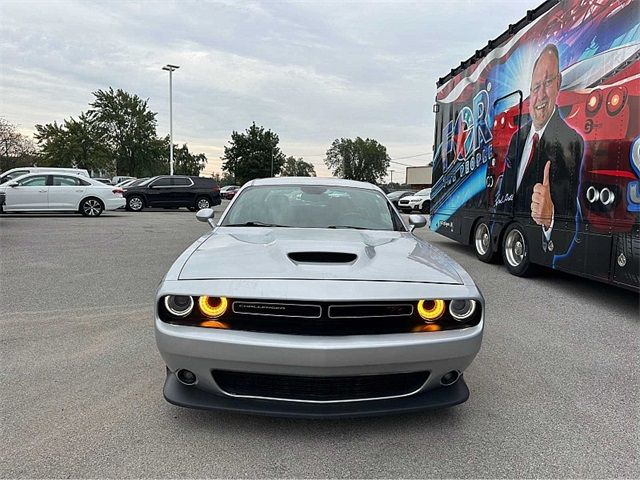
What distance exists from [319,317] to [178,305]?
2.52 ft

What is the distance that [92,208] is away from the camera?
1664 cm

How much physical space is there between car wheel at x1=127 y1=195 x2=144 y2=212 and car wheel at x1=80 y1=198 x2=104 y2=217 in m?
4.04

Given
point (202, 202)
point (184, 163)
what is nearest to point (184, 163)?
point (184, 163)

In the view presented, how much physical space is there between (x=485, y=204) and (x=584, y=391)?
207 inches

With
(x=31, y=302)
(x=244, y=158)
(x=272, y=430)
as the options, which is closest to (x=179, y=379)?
(x=272, y=430)

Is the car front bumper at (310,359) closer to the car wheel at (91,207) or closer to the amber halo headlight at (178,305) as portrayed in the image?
the amber halo headlight at (178,305)

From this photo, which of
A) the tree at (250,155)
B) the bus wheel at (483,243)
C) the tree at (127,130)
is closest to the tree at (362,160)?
the tree at (250,155)

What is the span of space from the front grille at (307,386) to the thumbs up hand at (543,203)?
4.65m

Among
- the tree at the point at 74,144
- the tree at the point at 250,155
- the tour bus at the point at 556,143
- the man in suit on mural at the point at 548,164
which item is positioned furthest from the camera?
the tree at the point at 250,155

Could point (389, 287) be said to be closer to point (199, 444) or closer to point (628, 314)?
point (199, 444)

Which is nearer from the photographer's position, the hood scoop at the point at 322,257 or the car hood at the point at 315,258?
the car hood at the point at 315,258

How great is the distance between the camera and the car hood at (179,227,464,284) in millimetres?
2602

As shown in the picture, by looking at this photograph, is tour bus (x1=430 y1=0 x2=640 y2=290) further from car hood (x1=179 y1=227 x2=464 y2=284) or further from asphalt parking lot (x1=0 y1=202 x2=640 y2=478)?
car hood (x1=179 y1=227 x2=464 y2=284)

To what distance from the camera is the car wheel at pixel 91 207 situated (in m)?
16.5
